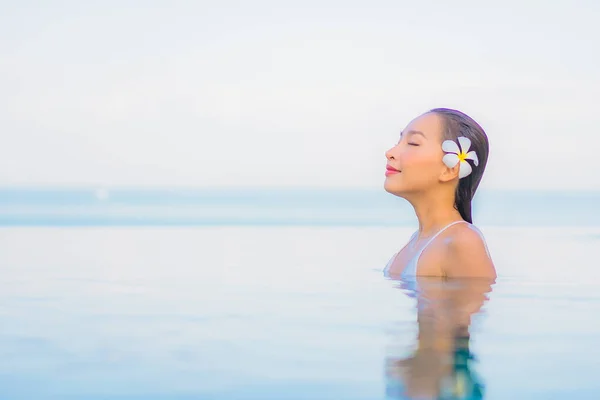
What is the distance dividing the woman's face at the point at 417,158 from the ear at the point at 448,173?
1 cm

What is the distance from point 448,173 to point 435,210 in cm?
21

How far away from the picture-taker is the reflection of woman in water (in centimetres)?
249

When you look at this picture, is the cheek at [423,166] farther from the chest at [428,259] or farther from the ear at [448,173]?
the chest at [428,259]

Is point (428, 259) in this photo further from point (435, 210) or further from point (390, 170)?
point (390, 170)

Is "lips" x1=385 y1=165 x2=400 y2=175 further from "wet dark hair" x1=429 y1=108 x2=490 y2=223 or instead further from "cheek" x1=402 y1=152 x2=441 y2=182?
"wet dark hair" x1=429 y1=108 x2=490 y2=223

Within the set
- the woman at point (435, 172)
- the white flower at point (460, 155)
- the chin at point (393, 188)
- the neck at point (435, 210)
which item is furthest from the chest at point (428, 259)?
the white flower at point (460, 155)

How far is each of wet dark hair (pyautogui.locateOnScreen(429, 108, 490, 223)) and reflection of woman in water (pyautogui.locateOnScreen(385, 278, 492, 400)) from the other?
1.96 feet

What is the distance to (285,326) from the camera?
12.1 ft

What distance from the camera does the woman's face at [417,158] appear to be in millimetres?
4781

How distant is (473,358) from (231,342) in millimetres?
880

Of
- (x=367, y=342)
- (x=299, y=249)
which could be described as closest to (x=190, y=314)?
(x=367, y=342)

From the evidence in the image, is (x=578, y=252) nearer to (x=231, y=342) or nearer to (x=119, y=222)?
(x=231, y=342)

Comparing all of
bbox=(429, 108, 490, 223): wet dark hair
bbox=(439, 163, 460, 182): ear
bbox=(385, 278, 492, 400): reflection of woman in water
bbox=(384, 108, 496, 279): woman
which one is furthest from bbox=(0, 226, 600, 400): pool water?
bbox=(439, 163, 460, 182): ear

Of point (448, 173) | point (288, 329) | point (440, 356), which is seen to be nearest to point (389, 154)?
point (448, 173)
